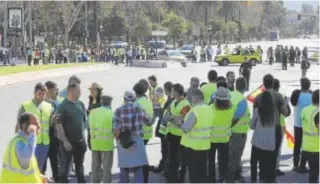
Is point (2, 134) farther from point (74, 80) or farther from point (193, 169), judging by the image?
point (193, 169)

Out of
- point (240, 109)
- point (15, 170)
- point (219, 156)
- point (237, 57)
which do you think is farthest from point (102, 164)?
point (237, 57)

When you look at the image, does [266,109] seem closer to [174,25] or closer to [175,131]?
[175,131]

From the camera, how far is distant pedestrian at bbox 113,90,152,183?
28.1ft

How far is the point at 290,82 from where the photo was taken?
108ft

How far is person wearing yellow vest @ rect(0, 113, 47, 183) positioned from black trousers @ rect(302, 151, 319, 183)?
4089 mm

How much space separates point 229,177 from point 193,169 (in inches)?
48.6

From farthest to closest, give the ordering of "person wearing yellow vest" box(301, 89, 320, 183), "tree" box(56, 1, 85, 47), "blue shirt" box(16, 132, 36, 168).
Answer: "tree" box(56, 1, 85, 47) → "person wearing yellow vest" box(301, 89, 320, 183) → "blue shirt" box(16, 132, 36, 168)

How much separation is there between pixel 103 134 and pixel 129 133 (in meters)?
0.48

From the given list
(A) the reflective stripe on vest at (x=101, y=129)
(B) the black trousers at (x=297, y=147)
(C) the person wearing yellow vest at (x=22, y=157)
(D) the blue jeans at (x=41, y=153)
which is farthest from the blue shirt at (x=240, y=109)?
(C) the person wearing yellow vest at (x=22, y=157)

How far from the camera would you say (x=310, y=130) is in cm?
897

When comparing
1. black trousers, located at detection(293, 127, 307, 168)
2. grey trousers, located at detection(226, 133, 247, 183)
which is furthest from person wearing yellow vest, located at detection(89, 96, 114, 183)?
black trousers, located at detection(293, 127, 307, 168)

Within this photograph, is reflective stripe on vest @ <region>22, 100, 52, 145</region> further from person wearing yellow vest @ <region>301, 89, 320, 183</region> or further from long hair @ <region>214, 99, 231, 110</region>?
person wearing yellow vest @ <region>301, 89, 320, 183</region>

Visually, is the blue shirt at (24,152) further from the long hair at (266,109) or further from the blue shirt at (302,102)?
the blue shirt at (302,102)

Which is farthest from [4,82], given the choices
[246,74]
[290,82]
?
[290,82]
